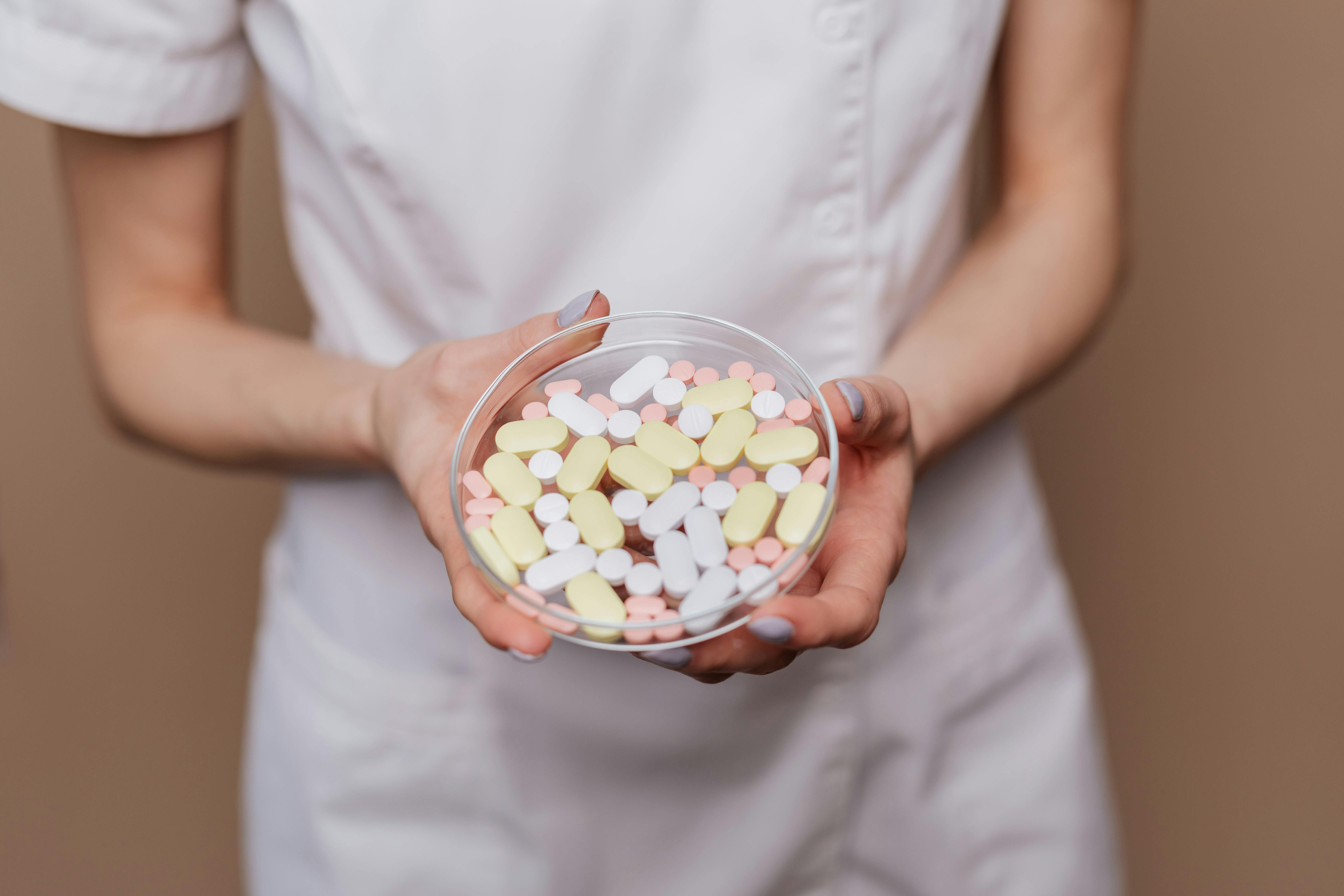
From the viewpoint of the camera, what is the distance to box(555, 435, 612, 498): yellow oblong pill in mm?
600

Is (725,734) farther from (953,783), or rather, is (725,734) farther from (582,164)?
(582,164)

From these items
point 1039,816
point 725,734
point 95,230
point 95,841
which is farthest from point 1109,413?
point 95,841

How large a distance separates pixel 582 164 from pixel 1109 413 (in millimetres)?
841

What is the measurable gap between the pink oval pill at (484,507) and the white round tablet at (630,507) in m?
0.03

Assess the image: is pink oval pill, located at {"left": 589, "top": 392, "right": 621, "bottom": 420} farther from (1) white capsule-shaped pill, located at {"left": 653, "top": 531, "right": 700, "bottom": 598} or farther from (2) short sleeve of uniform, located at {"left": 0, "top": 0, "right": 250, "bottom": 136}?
(2) short sleeve of uniform, located at {"left": 0, "top": 0, "right": 250, "bottom": 136}

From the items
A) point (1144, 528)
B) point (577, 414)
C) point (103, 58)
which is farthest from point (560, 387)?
point (1144, 528)

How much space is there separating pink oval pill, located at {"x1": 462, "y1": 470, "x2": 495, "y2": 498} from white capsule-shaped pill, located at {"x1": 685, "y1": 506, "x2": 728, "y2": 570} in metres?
0.11

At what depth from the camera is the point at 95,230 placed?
69cm

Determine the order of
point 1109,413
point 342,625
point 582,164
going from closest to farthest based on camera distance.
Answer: point 582,164
point 342,625
point 1109,413

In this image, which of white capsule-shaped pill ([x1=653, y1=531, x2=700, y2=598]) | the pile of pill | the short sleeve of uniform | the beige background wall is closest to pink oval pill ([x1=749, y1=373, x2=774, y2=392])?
the pile of pill

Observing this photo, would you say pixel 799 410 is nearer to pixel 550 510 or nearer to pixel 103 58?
pixel 550 510

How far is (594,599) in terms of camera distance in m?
0.52

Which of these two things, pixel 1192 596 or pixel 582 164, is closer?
pixel 582 164

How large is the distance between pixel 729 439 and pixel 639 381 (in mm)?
68
